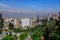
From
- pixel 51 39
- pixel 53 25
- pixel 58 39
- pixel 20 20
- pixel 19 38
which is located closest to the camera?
pixel 58 39

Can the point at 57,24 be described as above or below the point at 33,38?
above

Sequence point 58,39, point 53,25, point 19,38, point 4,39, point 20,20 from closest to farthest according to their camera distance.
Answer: point 58,39, point 53,25, point 4,39, point 19,38, point 20,20

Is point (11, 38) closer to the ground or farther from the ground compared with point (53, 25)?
closer to the ground

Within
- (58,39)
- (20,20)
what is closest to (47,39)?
(58,39)

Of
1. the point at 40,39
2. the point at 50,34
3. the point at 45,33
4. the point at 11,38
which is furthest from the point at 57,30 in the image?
the point at 11,38

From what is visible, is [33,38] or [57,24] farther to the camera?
[33,38]

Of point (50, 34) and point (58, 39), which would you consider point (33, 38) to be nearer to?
point (50, 34)

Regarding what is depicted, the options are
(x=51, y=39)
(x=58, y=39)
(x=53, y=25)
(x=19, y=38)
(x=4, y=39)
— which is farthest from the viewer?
(x=19, y=38)

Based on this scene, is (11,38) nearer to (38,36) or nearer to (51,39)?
(38,36)

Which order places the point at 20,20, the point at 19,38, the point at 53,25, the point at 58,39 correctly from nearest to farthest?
1. the point at 58,39
2. the point at 53,25
3. the point at 19,38
4. the point at 20,20
